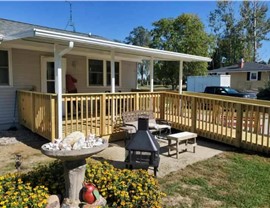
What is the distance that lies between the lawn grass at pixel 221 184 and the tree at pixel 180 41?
20148mm

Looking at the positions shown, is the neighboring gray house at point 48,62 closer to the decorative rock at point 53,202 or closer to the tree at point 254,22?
the decorative rock at point 53,202

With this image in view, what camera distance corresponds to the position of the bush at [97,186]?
2.85 metres

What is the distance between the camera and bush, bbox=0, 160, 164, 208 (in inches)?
112

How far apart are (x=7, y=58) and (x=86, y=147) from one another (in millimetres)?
5969

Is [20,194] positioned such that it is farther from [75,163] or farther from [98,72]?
[98,72]

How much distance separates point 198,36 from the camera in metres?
24.9

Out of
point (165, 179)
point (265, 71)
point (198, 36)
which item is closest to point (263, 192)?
point (165, 179)

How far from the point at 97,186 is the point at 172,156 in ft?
8.58

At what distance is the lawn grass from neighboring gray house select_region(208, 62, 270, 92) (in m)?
22.9

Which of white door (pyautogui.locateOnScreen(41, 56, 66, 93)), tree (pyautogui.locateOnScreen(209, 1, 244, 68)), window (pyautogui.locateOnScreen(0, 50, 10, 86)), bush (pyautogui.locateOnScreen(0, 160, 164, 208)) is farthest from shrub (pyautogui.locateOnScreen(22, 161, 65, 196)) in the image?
tree (pyautogui.locateOnScreen(209, 1, 244, 68))

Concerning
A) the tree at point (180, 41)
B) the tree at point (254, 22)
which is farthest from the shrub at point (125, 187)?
the tree at point (254, 22)

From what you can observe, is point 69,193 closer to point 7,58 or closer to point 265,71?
point 7,58

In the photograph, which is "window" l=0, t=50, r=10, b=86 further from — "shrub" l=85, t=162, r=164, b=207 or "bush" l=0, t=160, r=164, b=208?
"shrub" l=85, t=162, r=164, b=207

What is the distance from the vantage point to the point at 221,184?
13.6 feet
